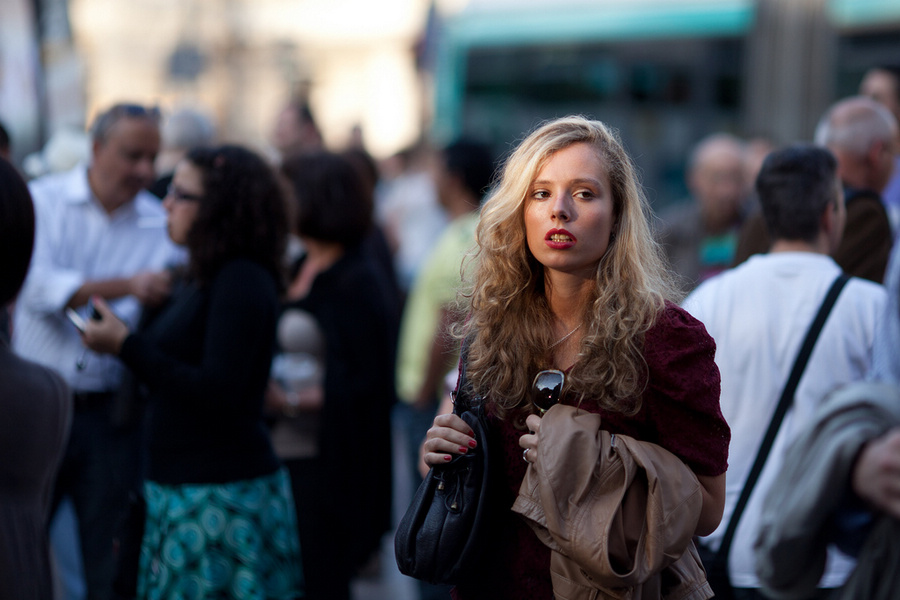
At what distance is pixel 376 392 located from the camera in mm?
4547

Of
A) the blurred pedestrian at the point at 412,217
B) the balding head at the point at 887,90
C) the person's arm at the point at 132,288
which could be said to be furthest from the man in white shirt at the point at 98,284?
the blurred pedestrian at the point at 412,217

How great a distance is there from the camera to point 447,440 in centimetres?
212

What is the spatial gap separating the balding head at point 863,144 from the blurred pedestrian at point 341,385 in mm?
2086

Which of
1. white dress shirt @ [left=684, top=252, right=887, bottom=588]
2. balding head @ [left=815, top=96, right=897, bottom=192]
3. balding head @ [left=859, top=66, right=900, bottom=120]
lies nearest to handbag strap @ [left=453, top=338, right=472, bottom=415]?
white dress shirt @ [left=684, top=252, right=887, bottom=588]

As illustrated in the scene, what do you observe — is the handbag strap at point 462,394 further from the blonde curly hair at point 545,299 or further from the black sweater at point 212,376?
the black sweater at point 212,376

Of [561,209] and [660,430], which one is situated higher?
[561,209]

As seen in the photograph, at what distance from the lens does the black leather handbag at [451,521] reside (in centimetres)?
210

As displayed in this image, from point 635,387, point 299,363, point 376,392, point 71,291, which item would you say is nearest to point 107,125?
point 71,291

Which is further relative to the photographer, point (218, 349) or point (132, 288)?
point (132, 288)

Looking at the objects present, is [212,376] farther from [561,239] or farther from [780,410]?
[780,410]

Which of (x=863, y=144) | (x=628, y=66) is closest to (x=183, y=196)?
(x=863, y=144)

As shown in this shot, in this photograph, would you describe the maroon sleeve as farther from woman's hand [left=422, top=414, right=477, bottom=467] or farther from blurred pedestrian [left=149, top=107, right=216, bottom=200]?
blurred pedestrian [left=149, top=107, right=216, bottom=200]

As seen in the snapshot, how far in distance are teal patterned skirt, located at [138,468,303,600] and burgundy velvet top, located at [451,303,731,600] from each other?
1.37 metres

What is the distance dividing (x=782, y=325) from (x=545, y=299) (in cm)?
122
